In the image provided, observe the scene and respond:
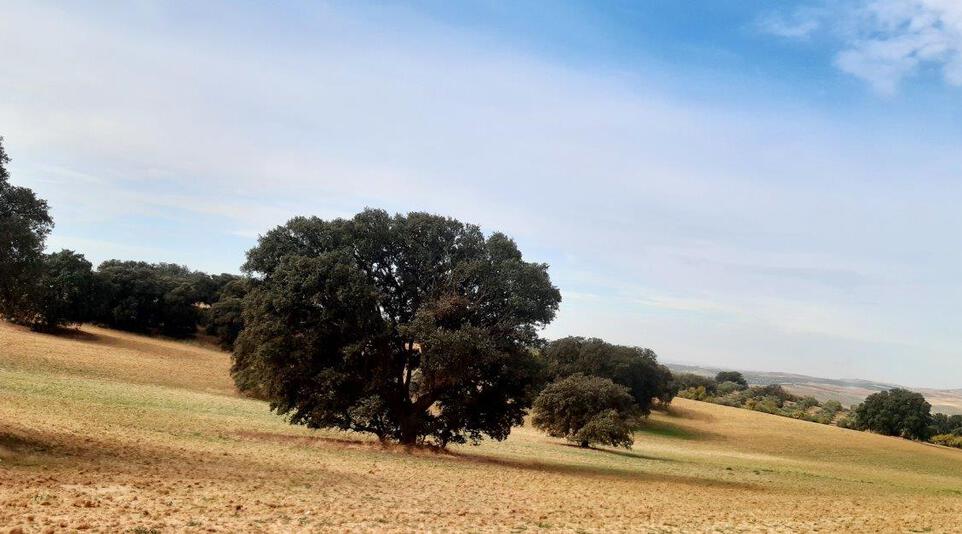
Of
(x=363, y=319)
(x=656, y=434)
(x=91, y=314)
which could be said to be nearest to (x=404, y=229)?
(x=363, y=319)

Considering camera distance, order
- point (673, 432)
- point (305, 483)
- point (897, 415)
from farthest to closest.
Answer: point (897, 415)
point (673, 432)
point (305, 483)

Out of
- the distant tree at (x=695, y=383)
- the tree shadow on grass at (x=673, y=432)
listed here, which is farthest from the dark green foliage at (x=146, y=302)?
the distant tree at (x=695, y=383)

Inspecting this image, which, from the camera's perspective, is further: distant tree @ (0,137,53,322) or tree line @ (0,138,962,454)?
tree line @ (0,138,962,454)

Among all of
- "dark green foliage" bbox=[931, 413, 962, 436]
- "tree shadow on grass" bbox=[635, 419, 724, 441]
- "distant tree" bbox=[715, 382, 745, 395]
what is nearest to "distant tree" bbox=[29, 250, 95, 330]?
"tree shadow on grass" bbox=[635, 419, 724, 441]

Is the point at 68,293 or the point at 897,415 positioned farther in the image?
the point at 897,415

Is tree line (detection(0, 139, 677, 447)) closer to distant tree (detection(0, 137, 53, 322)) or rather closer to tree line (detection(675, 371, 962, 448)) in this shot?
distant tree (detection(0, 137, 53, 322))

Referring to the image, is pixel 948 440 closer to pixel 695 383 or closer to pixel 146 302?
pixel 695 383

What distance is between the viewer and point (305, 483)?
16.2 metres

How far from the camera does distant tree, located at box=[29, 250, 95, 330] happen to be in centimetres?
6400

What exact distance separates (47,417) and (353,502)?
1566cm

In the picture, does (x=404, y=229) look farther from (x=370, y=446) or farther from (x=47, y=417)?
(x=47, y=417)

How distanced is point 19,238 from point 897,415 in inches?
3518

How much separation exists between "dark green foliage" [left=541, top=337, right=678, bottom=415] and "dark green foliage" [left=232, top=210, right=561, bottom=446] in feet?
141

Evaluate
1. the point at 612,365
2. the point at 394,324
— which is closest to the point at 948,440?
the point at 612,365
